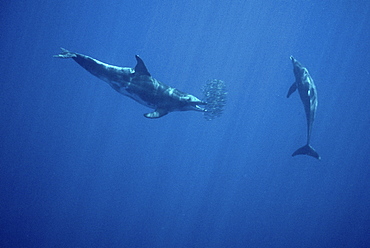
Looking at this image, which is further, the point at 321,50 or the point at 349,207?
the point at 321,50

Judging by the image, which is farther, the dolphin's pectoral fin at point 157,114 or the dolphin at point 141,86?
the dolphin at point 141,86

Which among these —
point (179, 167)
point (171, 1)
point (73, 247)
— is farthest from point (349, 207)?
point (171, 1)

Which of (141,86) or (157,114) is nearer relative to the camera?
(157,114)

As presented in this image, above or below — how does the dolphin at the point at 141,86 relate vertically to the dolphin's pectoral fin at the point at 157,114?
above

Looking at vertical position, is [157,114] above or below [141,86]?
below

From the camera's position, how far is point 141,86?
7348mm

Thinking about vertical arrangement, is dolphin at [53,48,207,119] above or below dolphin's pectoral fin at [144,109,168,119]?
above

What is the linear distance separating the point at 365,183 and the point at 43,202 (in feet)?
139

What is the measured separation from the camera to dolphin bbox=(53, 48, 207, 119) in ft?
23.8

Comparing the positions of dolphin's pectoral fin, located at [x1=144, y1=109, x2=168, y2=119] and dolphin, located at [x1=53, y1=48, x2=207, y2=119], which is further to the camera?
dolphin, located at [x1=53, y1=48, x2=207, y2=119]

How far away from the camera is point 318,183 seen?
29938mm

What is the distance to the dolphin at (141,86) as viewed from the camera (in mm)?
7246

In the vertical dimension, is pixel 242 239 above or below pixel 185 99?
below

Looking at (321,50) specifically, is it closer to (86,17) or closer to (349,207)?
(349,207)
